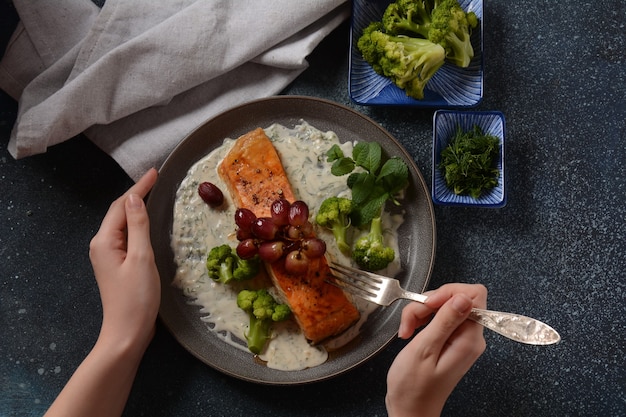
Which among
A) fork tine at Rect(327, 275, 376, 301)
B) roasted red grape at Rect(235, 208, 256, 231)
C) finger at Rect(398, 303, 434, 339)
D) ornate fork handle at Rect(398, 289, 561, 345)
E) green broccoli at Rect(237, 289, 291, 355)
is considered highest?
roasted red grape at Rect(235, 208, 256, 231)

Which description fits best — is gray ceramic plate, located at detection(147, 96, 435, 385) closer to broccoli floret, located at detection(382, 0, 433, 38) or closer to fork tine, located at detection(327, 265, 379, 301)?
fork tine, located at detection(327, 265, 379, 301)

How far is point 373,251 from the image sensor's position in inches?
89.4

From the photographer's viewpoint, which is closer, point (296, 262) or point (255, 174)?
point (296, 262)

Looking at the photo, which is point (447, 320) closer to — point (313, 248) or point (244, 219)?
point (313, 248)

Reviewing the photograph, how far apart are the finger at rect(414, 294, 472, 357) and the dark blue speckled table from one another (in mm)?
517

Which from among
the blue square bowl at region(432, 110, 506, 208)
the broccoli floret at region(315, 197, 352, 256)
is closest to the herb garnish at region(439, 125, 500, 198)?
the blue square bowl at region(432, 110, 506, 208)

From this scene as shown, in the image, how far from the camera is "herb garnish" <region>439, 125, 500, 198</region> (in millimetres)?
2312

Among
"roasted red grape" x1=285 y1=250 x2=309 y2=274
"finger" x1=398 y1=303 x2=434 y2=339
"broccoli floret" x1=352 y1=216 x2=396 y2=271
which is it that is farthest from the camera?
"broccoli floret" x1=352 y1=216 x2=396 y2=271

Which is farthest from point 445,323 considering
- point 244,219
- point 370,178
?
point 244,219

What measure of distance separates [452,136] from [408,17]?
47 centimetres

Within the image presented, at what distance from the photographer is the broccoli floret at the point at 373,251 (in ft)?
7.46

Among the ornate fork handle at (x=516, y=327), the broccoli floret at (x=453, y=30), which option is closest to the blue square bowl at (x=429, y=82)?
the broccoli floret at (x=453, y=30)

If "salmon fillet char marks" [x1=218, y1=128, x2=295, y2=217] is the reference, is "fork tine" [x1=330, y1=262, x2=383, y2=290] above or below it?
below

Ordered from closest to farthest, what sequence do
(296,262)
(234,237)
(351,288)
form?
(296,262), (351,288), (234,237)
